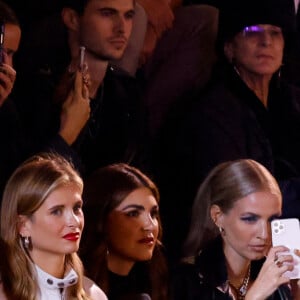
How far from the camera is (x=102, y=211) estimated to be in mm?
3062

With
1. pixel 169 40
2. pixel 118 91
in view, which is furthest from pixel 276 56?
pixel 118 91

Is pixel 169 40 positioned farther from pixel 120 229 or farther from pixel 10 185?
pixel 10 185

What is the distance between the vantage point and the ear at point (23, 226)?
2.68m

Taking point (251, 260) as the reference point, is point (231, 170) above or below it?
above

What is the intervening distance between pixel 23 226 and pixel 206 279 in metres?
0.63

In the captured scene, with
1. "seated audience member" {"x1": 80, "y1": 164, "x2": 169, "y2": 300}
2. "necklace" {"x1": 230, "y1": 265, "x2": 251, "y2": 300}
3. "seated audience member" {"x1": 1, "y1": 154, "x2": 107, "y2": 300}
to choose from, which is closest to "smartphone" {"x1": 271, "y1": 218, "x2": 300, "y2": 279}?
"necklace" {"x1": 230, "y1": 265, "x2": 251, "y2": 300}

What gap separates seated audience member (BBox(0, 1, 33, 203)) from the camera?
10.1ft

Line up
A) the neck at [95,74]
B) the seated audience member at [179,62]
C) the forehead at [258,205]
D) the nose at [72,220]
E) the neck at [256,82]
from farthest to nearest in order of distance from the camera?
the neck at [256,82] → the seated audience member at [179,62] → the neck at [95,74] → the forehead at [258,205] → the nose at [72,220]

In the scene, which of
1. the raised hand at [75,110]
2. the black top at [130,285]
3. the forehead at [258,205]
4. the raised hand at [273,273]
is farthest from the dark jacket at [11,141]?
the raised hand at [273,273]

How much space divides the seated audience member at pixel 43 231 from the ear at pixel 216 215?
57cm

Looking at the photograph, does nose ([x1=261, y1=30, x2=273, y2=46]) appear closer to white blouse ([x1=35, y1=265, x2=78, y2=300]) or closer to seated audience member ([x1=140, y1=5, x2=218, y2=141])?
seated audience member ([x1=140, y1=5, x2=218, y2=141])

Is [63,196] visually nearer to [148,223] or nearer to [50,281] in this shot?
[50,281]

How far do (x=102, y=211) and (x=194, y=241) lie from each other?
0.31 metres

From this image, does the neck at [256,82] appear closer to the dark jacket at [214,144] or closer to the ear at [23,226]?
the dark jacket at [214,144]
